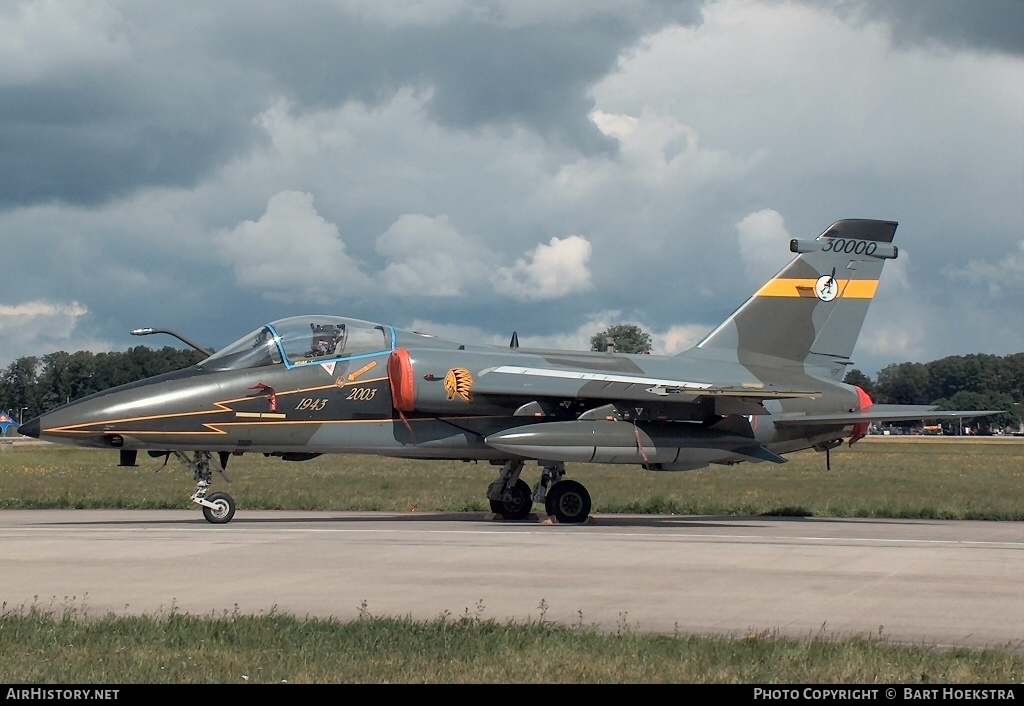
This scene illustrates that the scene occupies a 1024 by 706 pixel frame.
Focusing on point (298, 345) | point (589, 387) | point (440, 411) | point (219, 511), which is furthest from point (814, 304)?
point (219, 511)

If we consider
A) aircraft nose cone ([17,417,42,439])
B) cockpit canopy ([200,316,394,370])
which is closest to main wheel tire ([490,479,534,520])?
cockpit canopy ([200,316,394,370])

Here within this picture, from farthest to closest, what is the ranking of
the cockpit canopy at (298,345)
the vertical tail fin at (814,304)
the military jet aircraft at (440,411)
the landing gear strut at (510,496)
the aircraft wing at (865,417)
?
1. the vertical tail fin at (814,304)
2. the aircraft wing at (865,417)
3. the landing gear strut at (510,496)
4. the cockpit canopy at (298,345)
5. the military jet aircraft at (440,411)

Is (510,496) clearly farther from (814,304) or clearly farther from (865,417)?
(814,304)

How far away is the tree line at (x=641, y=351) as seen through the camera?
185 feet

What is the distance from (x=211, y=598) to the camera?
9266mm

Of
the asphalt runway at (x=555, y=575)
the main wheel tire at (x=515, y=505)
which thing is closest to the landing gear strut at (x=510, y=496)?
the main wheel tire at (x=515, y=505)

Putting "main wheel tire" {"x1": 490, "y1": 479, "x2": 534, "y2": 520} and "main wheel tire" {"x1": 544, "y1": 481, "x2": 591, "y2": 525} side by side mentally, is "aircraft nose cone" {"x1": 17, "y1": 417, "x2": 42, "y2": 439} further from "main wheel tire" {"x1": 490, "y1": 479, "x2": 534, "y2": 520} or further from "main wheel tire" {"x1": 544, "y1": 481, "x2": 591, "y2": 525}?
"main wheel tire" {"x1": 544, "y1": 481, "x2": 591, "y2": 525}

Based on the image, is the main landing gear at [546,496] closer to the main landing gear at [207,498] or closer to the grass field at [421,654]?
the main landing gear at [207,498]

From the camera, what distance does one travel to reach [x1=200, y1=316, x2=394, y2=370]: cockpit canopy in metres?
16.8

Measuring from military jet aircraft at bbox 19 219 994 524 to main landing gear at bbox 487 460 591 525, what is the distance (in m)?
0.02

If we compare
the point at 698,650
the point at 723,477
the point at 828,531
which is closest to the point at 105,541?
the point at 698,650

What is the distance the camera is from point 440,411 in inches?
674

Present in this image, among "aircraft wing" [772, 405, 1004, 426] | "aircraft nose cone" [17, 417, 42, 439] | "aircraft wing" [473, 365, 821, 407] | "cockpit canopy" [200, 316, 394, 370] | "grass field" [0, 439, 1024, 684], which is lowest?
"grass field" [0, 439, 1024, 684]

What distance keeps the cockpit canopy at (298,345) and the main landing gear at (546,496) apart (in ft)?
9.95
